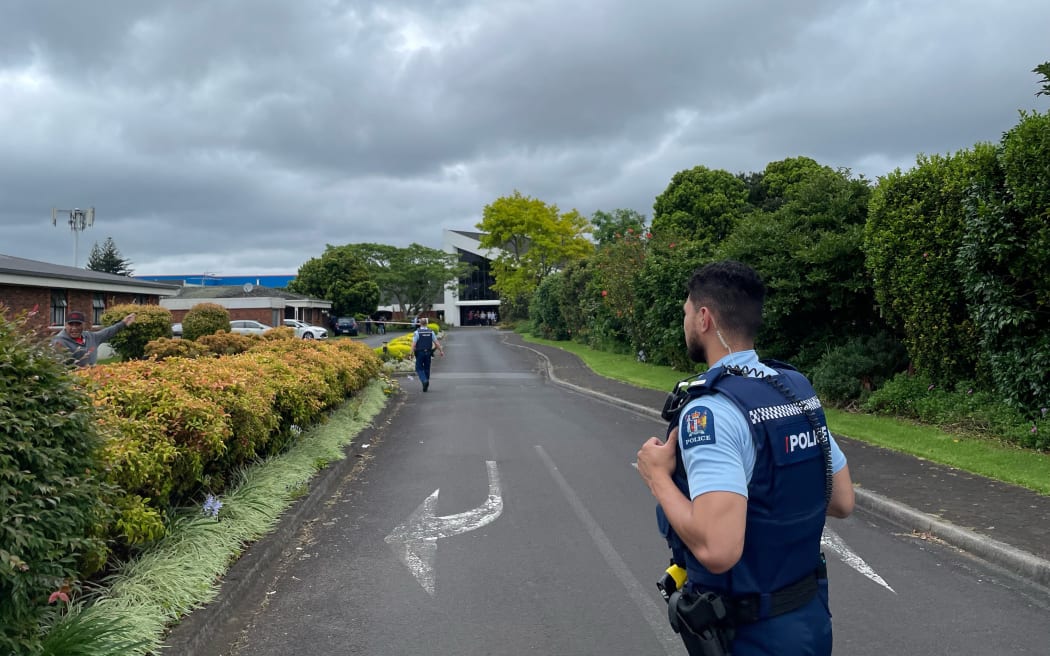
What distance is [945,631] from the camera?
179 inches

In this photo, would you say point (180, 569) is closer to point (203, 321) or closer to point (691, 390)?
point (691, 390)

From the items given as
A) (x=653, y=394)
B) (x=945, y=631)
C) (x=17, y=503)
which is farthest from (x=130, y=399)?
(x=653, y=394)

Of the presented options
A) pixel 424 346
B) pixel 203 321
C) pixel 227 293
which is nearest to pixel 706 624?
pixel 424 346

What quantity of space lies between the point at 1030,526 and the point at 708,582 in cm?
576

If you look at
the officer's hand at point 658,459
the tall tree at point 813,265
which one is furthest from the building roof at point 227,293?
the officer's hand at point 658,459

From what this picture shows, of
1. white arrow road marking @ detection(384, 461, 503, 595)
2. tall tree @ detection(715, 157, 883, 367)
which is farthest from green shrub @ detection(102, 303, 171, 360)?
white arrow road marking @ detection(384, 461, 503, 595)

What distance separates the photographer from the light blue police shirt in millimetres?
1974

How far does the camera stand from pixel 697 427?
6.68 ft

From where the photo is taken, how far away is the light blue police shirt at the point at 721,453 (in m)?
1.97

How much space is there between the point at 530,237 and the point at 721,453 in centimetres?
6443

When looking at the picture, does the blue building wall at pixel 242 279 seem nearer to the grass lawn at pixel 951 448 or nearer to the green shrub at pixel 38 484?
the grass lawn at pixel 951 448

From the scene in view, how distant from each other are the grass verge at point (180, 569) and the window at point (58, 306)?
74.5ft

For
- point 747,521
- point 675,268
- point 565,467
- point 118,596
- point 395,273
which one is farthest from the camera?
point 395,273

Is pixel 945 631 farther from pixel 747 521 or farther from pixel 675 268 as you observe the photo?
pixel 675 268
